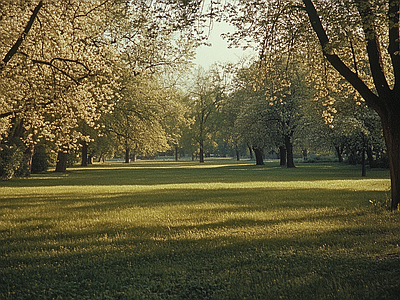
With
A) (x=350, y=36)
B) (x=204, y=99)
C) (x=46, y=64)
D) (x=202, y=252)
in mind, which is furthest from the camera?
(x=204, y=99)

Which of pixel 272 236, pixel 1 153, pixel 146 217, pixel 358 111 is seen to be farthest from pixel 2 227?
pixel 358 111

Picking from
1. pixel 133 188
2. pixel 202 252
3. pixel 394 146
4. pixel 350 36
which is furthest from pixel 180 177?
pixel 202 252

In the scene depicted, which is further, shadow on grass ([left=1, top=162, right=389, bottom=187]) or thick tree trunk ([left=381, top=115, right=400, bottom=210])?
shadow on grass ([left=1, top=162, right=389, bottom=187])

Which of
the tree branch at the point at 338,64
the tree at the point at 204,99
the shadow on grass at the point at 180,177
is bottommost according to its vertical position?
the shadow on grass at the point at 180,177

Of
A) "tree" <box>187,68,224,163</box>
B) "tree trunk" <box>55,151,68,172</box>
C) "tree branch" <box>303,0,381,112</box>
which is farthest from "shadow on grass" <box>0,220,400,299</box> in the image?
"tree" <box>187,68,224,163</box>

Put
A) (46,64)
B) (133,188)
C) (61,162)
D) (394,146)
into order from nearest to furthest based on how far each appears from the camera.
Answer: (394,146) → (46,64) → (133,188) → (61,162)

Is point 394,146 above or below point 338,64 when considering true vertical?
below

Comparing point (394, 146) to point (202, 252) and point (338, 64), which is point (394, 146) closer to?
point (338, 64)

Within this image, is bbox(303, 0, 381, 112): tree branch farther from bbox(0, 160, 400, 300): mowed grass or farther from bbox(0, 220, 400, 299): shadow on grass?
bbox(0, 220, 400, 299): shadow on grass

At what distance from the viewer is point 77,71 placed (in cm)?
2203

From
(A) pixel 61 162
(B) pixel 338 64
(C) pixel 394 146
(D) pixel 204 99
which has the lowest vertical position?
(A) pixel 61 162

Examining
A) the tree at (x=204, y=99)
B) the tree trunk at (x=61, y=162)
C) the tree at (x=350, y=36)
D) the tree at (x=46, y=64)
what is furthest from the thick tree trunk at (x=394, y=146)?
the tree at (x=204, y=99)

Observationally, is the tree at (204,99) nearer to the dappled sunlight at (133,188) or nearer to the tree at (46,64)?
the dappled sunlight at (133,188)

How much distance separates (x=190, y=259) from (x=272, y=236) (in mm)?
2462
